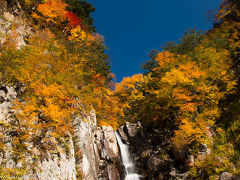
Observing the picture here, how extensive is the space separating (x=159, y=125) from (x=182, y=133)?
592cm

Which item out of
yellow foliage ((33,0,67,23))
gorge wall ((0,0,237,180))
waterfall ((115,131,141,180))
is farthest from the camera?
yellow foliage ((33,0,67,23))

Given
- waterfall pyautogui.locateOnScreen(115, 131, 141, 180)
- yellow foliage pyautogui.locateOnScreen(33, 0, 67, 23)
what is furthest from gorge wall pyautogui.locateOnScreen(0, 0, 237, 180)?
yellow foliage pyautogui.locateOnScreen(33, 0, 67, 23)

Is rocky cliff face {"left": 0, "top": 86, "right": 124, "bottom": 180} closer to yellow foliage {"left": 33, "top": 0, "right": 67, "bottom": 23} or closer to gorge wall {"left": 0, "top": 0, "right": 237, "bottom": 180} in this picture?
gorge wall {"left": 0, "top": 0, "right": 237, "bottom": 180}

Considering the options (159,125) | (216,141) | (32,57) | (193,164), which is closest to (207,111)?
(216,141)

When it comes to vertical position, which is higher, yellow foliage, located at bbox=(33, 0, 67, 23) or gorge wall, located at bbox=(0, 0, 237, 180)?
yellow foliage, located at bbox=(33, 0, 67, 23)

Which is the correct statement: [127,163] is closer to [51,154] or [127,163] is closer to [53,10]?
[51,154]

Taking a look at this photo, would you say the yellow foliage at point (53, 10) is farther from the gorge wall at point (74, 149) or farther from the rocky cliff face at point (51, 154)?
the rocky cliff face at point (51, 154)

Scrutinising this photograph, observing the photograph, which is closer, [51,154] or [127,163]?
[51,154]

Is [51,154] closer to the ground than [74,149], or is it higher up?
closer to the ground

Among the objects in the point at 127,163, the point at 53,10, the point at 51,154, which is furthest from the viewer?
the point at 53,10

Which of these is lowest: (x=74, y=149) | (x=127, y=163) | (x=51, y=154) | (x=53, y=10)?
(x=127, y=163)

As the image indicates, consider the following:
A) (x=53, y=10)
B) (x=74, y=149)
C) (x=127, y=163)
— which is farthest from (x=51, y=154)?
(x=53, y=10)

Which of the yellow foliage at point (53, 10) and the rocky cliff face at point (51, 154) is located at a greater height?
the yellow foliage at point (53, 10)

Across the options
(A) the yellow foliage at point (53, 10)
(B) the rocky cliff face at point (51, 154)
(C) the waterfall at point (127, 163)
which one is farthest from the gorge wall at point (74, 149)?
(A) the yellow foliage at point (53, 10)
